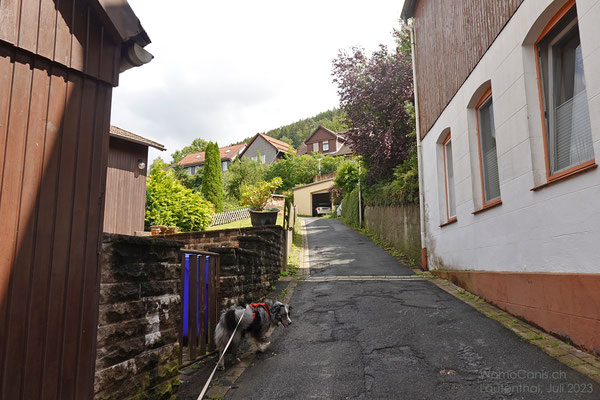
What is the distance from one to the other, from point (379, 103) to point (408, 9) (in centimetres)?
367

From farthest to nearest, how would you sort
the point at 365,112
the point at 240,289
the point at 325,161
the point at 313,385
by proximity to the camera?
the point at 325,161, the point at 365,112, the point at 240,289, the point at 313,385

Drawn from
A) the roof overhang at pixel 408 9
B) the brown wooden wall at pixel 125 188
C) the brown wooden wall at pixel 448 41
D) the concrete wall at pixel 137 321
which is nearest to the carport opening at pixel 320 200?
the brown wooden wall at pixel 125 188

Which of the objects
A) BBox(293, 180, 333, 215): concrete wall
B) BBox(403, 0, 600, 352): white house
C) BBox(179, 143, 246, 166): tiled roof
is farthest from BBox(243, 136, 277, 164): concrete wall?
BBox(403, 0, 600, 352): white house

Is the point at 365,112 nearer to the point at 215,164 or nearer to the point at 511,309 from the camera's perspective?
the point at 511,309

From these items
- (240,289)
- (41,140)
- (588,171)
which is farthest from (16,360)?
(588,171)

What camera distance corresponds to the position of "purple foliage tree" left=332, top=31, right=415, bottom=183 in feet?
48.2

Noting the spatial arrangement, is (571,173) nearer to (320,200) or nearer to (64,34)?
(64,34)

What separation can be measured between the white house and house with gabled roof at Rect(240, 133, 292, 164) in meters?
42.5

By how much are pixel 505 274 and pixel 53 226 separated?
18.6 ft

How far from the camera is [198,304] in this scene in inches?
180

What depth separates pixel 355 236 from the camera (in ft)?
60.9

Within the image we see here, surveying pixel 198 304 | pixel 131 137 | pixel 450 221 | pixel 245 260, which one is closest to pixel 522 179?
pixel 450 221

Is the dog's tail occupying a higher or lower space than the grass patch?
lower

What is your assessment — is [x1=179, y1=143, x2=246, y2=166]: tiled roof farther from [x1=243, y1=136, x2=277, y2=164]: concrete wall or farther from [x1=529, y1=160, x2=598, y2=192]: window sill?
[x1=529, y1=160, x2=598, y2=192]: window sill
